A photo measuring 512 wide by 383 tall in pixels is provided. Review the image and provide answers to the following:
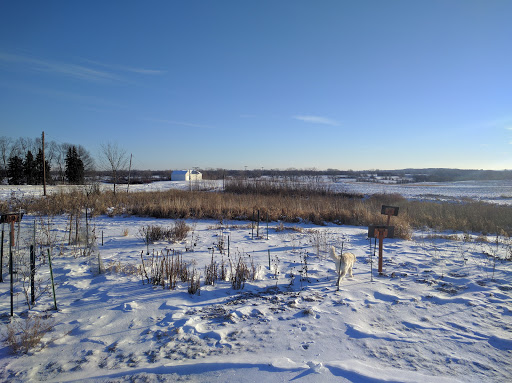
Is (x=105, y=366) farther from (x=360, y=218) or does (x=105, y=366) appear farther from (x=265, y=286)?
(x=360, y=218)

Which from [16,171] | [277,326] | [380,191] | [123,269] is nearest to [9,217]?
[123,269]

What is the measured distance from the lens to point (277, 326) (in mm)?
3166

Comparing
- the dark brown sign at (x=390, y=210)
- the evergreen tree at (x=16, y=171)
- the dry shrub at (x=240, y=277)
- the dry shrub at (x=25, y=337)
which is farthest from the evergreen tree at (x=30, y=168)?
the dark brown sign at (x=390, y=210)

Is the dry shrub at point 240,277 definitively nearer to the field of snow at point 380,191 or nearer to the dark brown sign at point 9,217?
the dark brown sign at point 9,217

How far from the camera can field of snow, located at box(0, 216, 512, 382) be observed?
2.39 metres

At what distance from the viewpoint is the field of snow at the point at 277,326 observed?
2.39 metres

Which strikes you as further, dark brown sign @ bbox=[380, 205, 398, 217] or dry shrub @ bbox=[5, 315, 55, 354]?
dark brown sign @ bbox=[380, 205, 398, 217]

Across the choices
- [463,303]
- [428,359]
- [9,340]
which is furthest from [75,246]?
[463,303]

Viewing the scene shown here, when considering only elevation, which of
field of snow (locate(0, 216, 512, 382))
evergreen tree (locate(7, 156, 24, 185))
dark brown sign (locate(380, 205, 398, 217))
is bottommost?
field of snow (locate(0, 216, 512, 382))

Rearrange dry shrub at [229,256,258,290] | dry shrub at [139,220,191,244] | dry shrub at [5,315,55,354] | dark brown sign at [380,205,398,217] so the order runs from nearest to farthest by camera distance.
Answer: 1. dry shrub at [5,315,55,354]
2. dry shrub at [229,256,258,290]
3. dark brown sign at [380,205,398,217]
4. dry shrub at [139,220,191,244]

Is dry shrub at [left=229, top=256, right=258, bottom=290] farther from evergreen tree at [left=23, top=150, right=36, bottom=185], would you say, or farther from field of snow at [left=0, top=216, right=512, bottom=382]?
evergreen tree at [left=23, top=150, right=36, bottom=185]

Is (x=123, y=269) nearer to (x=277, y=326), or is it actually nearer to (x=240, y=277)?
(x=240, y=277)

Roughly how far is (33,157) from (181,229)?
47874 millimetres

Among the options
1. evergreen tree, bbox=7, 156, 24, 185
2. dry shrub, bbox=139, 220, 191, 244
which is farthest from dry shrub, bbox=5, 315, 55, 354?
evergreen tree, bbox=7, 156, 24, 185
